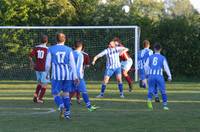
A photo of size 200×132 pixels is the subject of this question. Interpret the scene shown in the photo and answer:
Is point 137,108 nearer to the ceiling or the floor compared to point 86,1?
nearer to the floor

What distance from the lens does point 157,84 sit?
57.4 feet

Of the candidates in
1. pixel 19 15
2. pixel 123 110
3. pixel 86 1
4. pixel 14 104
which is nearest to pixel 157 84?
pixel 123 110

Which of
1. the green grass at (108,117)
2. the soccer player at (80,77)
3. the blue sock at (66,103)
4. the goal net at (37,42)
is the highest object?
the goal net at (37,42)

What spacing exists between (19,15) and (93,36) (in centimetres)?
535

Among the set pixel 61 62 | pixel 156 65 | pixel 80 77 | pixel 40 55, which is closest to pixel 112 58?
pixel 40 55

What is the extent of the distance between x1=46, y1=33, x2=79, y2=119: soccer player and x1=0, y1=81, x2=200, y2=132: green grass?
46 cm

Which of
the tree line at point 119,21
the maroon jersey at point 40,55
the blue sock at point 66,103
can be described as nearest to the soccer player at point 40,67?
the maroon jersey at point 40,55

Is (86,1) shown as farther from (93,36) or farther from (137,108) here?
(137,108)

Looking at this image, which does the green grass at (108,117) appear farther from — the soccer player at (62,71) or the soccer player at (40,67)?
the soccer player at (62,71)

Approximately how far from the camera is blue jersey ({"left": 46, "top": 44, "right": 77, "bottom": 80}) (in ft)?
47.8

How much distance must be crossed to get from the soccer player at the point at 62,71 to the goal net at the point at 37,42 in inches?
713

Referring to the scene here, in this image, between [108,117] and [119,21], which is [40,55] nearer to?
[108,117]

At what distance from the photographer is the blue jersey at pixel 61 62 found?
14578mm

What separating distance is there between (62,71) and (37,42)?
2010 cm
